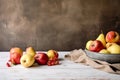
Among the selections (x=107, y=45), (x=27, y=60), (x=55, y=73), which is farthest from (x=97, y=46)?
(x=27, y=60)

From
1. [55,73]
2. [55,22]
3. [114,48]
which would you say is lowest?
[55,73]

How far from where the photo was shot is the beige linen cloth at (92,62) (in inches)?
50.1

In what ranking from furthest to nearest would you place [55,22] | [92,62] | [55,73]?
[55,22]
[92,62]
[55,73]

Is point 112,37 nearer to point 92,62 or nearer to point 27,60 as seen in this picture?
point 92,62

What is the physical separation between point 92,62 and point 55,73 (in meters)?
0.25

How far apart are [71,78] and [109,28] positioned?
135 centimetres

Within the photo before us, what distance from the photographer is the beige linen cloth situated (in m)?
1.27

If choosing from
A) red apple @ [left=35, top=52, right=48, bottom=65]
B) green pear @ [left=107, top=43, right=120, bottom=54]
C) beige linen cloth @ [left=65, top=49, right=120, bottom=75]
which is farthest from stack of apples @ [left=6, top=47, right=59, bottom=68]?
green pear @ [left=107, top=43, right=120, bottom=54]

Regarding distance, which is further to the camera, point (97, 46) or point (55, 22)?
point (55, 22)

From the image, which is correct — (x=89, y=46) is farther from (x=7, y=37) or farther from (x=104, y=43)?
(x=7, y=37)

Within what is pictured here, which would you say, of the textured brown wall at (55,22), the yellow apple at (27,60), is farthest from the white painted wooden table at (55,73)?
the textured brown wall at (55,22)

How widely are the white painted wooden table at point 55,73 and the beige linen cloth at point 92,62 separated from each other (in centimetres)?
3

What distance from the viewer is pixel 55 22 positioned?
2357mm

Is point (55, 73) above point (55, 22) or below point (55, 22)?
below
